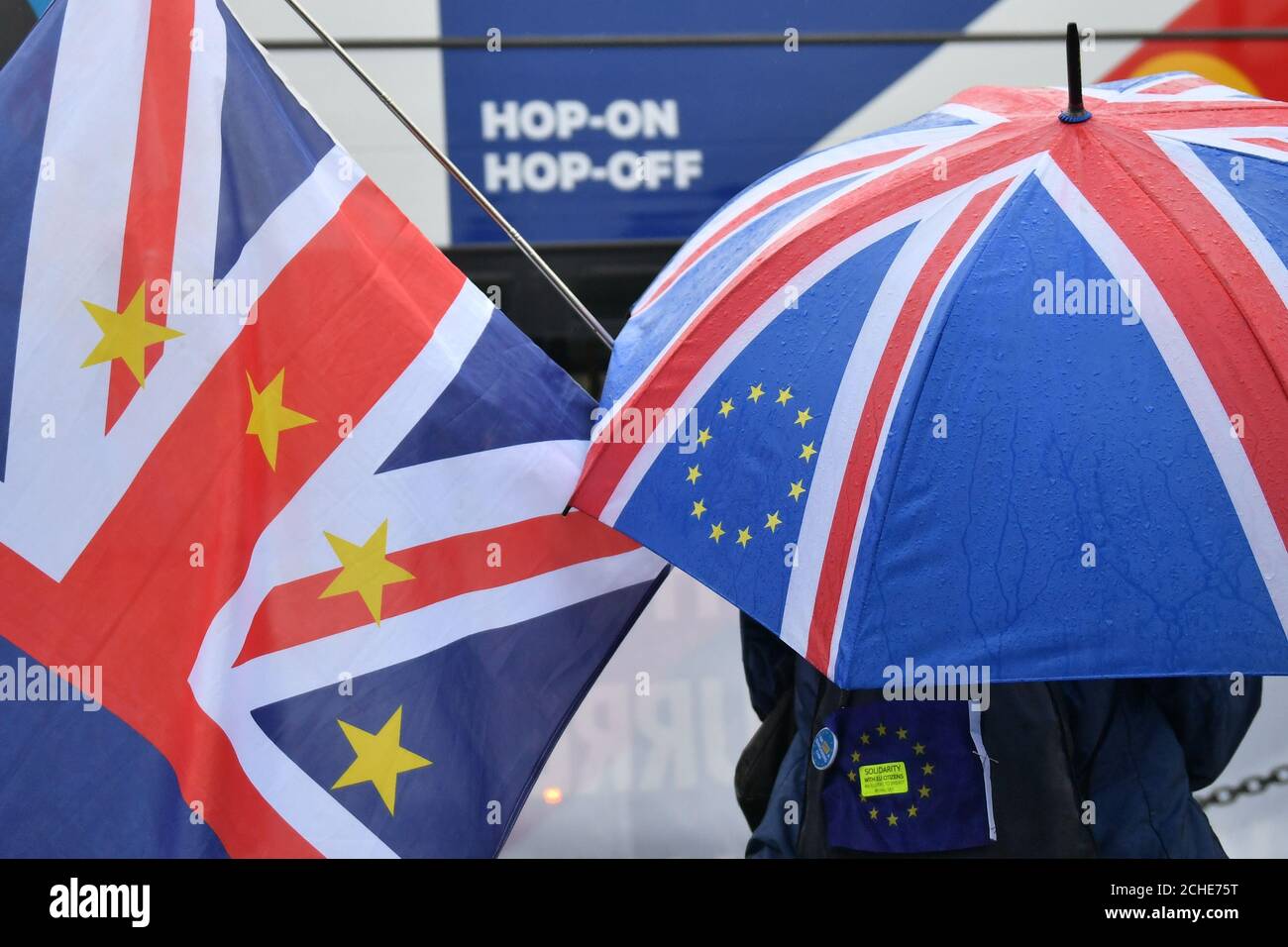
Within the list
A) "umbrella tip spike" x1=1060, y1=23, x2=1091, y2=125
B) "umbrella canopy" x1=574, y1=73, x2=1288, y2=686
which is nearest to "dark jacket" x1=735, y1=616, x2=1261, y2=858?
"umbrella canopy" x1=574, y1=73, x2=1288, y2=686

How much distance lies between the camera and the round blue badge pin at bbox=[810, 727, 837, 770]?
7.39ft

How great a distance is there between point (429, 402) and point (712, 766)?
2.30 metres

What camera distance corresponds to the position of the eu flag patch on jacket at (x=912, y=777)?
2236 millimetres

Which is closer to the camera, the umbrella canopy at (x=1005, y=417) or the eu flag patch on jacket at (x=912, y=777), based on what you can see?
the umbrella canopy at (x=1005, y=417)

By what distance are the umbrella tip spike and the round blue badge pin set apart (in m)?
1.03

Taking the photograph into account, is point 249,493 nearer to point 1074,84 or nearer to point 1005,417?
point 1005,417

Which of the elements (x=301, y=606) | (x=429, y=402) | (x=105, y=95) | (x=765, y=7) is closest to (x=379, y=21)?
(x=765, y=7)

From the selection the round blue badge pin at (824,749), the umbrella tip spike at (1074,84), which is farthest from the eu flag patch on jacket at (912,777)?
the umbrella tip spike at (1074,84)

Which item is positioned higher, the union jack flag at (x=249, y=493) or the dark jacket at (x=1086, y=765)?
the union jack flag at (x=249, y=493)

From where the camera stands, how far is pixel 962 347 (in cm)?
197

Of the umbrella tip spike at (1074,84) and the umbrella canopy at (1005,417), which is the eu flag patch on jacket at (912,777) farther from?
the umbrella tip spike at (1074,84)

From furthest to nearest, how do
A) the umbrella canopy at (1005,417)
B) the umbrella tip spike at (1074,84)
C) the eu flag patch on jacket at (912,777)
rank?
the eu flag patch on jacket at (912,777) → the umbrella tip spike at (1074,84) → the umbrella canopy at (1005,417)

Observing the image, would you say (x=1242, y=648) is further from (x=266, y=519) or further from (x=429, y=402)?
(x=266, y=519)

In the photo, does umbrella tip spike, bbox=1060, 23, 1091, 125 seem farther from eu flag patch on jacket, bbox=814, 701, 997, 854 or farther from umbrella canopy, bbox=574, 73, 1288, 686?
eu flag patch on jacket, bbox=814, 701, 997, 854
